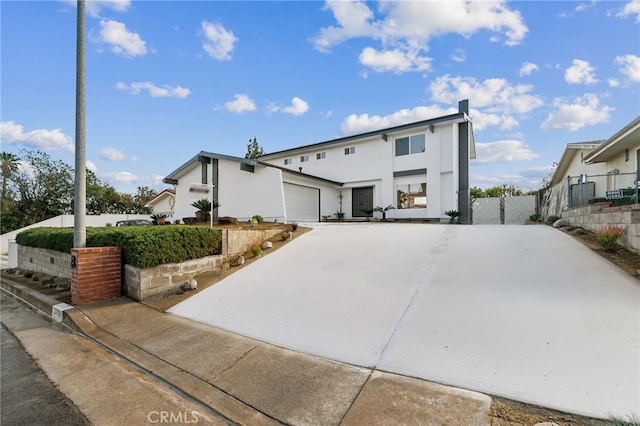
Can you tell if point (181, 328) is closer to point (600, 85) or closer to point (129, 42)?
point (129, 42)

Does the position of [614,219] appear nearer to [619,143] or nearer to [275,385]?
[619,143]

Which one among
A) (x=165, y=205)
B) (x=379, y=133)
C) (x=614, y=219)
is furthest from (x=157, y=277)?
(x=165, y=205)

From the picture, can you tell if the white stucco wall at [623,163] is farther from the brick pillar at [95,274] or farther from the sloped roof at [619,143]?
the brick pillar at [95,274]

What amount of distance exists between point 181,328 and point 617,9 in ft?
39.9

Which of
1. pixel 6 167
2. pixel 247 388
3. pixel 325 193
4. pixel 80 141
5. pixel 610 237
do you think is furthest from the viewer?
pixel 6 167

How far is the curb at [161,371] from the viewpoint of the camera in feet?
8.83

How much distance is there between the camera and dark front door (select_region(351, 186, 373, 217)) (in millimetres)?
18531

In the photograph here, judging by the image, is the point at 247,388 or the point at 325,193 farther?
the point at 325,193

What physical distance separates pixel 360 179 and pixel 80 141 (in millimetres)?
14634

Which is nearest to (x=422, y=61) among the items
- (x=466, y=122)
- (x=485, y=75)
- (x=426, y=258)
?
(x=485, y=75)

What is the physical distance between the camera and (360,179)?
1850cm

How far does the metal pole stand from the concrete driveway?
2.81 meters

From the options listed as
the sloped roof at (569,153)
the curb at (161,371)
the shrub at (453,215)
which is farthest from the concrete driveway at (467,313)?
the sloped roof at (569,153)

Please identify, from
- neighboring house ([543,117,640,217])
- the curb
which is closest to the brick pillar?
the curb
